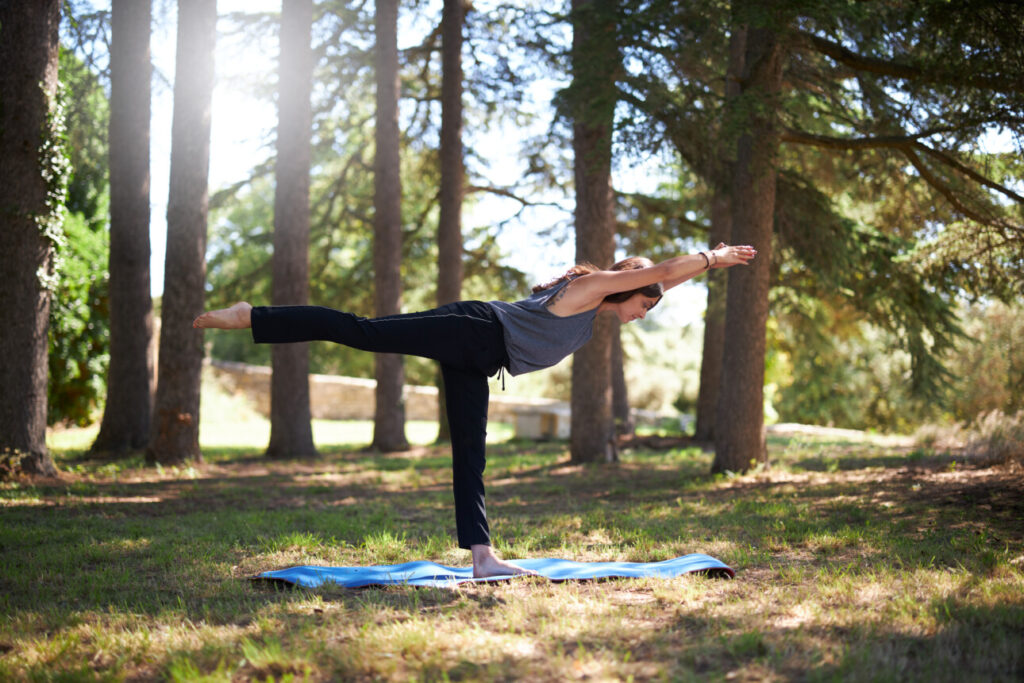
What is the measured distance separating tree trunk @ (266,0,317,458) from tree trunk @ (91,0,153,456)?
187 centimetres

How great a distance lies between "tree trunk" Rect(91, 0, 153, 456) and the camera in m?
11.2

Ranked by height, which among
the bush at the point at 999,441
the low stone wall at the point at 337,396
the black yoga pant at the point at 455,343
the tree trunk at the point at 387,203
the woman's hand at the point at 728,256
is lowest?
the low stone wall at the point at 337,396

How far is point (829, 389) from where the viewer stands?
22266 millimetres

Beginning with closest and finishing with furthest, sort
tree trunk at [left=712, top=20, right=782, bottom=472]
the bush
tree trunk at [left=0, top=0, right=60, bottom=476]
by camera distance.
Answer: tree trunk at [left=0, top=0, right=60, bottom=476], the bush, tree trunk at [left=712, top=20, right=782, bottom=472]

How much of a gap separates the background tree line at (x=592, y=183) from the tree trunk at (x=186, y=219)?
0.10 ft

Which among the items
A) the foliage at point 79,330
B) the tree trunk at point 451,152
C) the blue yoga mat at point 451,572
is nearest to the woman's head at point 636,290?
the blue yoga mat at point 451,572

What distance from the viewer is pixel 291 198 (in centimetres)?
1190

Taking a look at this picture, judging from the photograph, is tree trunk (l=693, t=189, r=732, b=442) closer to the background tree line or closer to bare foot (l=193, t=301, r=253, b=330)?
the background tree line

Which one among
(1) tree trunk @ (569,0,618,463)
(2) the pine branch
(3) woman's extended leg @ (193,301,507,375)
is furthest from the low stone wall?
(3) woman's extended leg @ (193,301,507,375)

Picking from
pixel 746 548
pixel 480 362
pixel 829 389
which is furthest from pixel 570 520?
pixel 829 389

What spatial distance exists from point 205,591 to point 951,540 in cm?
447

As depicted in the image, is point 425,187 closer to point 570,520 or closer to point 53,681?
point 570,520

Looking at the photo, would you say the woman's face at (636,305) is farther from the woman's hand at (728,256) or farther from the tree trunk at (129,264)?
the tree trunk at (129,264)

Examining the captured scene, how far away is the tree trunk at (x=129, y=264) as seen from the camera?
1116cm
